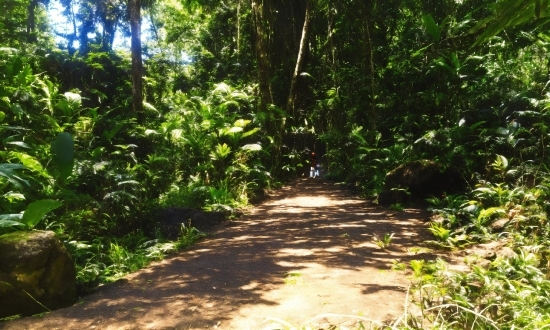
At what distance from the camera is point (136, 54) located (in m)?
10.8

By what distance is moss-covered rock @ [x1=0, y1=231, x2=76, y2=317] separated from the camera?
4.03 meters

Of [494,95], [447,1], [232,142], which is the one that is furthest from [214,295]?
[447,1]

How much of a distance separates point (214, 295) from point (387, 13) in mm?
12547

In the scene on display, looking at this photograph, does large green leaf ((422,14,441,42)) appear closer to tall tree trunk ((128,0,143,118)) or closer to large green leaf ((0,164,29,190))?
tall tree trunk ((128,0,143,118))

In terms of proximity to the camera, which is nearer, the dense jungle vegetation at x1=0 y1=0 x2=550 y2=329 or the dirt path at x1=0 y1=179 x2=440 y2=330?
the dirt path at x1=0 y1=179 x2=440 y2=330

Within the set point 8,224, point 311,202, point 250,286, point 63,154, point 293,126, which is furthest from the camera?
point 293,126

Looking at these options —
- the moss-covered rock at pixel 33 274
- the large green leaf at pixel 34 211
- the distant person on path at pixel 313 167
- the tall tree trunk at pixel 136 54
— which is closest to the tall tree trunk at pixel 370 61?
the distant person on path at pixel 313 167

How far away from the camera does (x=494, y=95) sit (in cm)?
932

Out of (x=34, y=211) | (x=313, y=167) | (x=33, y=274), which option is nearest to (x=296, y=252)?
(x=33, y=274)

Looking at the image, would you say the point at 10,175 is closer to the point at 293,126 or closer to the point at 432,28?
the point at 432,28

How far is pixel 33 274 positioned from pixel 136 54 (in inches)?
307

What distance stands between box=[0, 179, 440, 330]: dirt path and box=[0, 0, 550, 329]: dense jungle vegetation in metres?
0.49

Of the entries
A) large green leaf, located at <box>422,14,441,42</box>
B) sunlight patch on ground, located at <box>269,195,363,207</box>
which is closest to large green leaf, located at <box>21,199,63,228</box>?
sunlight patch on ground, located at <box>269,195,363,207</box>

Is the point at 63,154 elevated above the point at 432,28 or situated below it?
below
